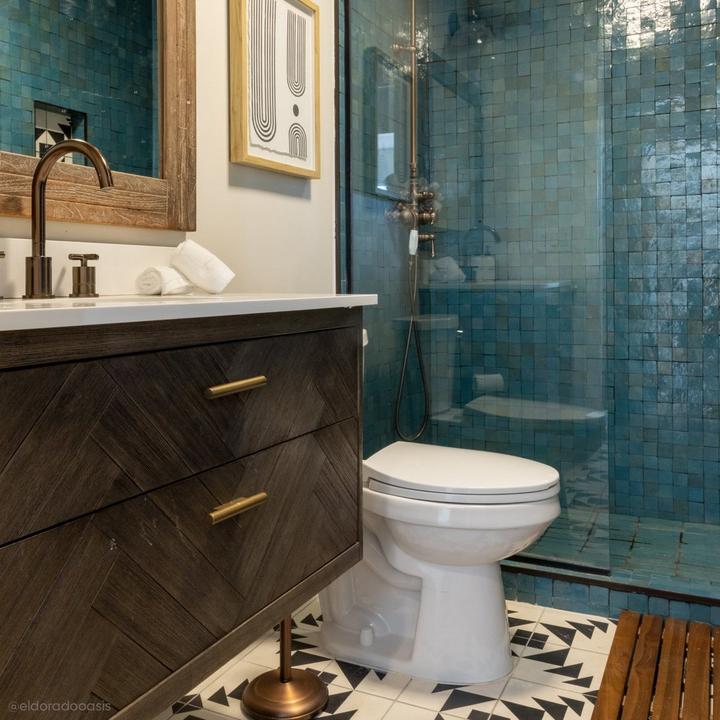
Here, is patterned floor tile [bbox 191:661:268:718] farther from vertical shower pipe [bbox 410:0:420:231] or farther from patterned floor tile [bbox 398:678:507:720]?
vertical shower pipe [bbox 410:0:420:231]

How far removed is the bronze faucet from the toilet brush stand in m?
0.82

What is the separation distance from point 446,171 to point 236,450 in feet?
5.31

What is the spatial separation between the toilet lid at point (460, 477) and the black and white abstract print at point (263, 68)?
876mm

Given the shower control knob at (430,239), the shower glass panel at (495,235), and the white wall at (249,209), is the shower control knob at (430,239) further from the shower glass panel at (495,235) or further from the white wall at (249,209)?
the white wall at (249,209)

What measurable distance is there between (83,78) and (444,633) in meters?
1.41

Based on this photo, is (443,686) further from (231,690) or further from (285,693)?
(231,690)

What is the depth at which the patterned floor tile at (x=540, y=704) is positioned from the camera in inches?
63.0

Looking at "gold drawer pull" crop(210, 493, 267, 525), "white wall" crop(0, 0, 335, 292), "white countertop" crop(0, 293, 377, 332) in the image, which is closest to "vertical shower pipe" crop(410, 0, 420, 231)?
"white wall" crop(0, 0, 335, 292)

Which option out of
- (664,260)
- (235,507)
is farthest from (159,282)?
(664,260)

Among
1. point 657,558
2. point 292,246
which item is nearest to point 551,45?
point 292,246

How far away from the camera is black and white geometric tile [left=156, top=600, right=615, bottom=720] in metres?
1.61

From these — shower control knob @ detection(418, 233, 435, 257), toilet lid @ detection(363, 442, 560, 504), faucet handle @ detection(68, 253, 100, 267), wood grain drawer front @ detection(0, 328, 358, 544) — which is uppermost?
shower control knob @ detection(418, 233, 435, 257)

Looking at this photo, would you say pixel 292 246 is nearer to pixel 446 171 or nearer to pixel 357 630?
pixel 446 171

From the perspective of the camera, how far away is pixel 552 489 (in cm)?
175
